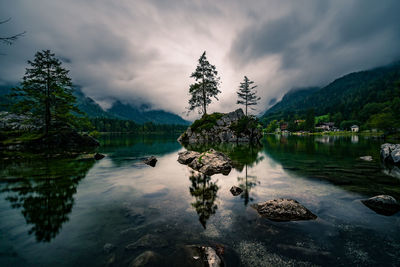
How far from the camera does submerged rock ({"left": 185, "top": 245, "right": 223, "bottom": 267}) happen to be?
412cm

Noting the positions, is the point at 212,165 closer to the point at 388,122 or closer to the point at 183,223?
the point at 183,223

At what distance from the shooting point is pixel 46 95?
A: 29234 millimetres

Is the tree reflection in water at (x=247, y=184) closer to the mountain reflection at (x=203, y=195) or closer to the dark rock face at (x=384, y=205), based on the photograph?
the mountain reflection at (x=203, y=195)

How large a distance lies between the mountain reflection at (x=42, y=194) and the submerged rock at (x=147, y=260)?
320 centimetres

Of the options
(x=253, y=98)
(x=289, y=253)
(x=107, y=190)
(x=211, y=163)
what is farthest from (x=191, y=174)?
(x=253, y=98)

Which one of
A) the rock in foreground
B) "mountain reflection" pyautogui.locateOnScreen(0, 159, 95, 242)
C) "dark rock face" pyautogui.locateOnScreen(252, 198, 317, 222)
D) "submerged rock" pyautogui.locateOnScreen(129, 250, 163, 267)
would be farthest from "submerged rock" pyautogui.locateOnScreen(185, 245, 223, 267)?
the rock in foreground

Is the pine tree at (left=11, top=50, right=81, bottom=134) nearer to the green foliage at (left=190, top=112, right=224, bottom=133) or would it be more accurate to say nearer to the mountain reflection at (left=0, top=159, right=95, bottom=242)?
the mountain reflection at (left=0, top=159, right=95, bottom=242)

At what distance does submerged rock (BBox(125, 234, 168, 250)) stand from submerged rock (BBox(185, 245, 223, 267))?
839mm

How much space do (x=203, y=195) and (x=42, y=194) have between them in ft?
27.8

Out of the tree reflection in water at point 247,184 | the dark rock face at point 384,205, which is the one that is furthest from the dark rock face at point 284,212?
the dark rock face at point 384,205

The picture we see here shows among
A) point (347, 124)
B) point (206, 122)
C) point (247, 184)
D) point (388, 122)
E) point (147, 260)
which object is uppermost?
point (347, 124)

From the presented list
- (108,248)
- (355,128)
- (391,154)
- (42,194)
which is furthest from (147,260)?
(355,128)

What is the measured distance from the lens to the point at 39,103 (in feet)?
94.0

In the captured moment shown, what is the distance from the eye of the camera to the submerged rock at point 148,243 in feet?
15.8
